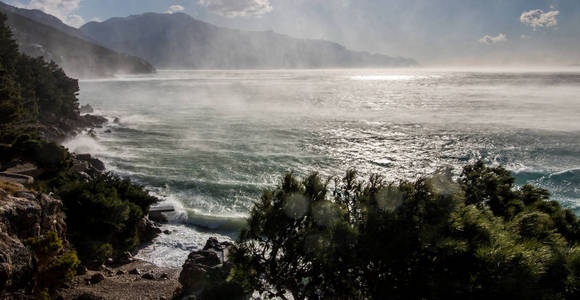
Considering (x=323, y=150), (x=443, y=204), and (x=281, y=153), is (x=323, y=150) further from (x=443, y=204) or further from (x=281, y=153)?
(x=443, y=204)

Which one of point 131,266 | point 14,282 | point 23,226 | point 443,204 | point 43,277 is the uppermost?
point 443,204

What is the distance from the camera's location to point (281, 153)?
5247 cm

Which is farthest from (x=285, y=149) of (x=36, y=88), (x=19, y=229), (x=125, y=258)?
(x=36, y=88)

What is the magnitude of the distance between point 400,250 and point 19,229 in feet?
46.7

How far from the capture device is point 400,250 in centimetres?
1222

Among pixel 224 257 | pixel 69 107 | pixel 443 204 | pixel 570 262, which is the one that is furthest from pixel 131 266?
pixel 69 107

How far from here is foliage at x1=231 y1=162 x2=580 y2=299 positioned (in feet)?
35.6

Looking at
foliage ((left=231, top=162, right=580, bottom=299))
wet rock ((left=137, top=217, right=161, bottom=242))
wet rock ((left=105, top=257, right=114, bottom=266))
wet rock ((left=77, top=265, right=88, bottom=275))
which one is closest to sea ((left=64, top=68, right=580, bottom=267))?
wet rock ((left=137, top=217, right=161, bottom=242))

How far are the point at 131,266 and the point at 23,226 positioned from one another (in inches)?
332

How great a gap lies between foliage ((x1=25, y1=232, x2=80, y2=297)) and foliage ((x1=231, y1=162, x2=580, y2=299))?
7.16 meters

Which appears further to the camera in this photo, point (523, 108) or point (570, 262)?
point (523, 108)

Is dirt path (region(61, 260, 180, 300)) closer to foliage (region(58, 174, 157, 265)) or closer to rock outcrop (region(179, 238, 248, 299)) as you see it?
rock outcrop (region(179, 238, 248, 299))

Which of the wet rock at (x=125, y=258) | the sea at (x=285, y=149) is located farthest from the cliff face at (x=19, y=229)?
A: the sea at (x=285, y=149)

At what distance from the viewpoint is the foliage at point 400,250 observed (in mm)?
10844
